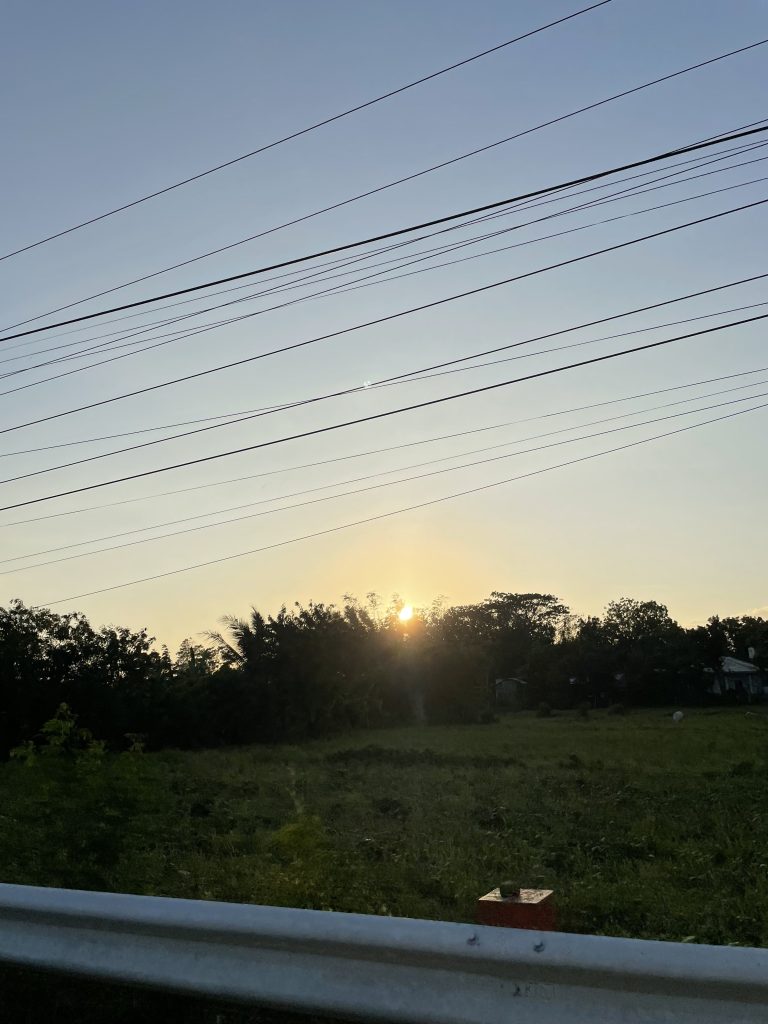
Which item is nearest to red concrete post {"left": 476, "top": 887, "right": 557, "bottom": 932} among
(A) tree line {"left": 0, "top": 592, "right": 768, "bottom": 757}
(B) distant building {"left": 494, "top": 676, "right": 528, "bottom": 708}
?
(A) tree line {"left": 0, "top": 592, "right": 768, "bottom": 757}

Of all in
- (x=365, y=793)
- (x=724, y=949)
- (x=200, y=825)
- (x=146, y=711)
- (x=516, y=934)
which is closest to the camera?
(x=724, y=949)

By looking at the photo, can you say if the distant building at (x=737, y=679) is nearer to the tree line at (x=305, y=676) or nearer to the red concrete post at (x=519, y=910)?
the tree line at (x=305, y=676)

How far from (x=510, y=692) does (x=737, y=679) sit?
15.8 m

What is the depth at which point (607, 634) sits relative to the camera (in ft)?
230

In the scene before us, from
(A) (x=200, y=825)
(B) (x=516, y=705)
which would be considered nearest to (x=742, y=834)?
(A) (x=200, y=825)

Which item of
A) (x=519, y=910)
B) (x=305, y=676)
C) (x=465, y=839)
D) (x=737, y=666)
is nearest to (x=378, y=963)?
(x=519, y=910)

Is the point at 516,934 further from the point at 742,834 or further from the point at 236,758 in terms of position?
the point at 236,758

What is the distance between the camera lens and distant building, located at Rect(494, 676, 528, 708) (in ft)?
213

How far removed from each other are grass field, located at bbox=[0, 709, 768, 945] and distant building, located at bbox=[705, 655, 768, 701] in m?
40.6

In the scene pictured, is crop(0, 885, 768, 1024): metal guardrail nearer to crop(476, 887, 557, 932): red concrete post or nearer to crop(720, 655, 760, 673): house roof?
crop(476, 887, 557, 932): red concrete post

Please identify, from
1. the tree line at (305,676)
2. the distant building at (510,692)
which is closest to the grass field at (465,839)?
the tree line at (305,676)

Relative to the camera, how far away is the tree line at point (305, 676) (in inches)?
1284

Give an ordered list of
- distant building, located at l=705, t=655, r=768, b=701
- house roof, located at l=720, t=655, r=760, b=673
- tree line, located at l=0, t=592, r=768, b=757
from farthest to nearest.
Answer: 1. house roof, located at l=720, t=655, r=760, b=673
2. distant building, located at l=705, t=655, r=768, b=701
3. tree line, located at l=0, t=592, r=768, b=757

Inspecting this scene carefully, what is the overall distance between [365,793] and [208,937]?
14.1 m
